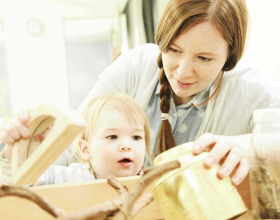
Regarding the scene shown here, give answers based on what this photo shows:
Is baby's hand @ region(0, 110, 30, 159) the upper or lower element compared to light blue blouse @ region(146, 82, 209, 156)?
upper

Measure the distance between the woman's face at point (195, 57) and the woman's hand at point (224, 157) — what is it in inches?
15.4

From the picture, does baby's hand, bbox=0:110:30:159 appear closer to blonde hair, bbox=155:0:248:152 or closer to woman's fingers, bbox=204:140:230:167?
woman's fingers, bbox=204:140:230:167

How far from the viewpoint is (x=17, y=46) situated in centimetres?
488

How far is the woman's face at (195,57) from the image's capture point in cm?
82

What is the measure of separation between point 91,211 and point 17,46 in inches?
199

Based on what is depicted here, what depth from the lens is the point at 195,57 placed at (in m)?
0.84

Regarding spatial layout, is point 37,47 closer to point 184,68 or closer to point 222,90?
point 222,90

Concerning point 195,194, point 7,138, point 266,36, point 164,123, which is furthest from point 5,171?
point 266,36

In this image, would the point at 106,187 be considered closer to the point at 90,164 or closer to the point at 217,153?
the point at 217,153

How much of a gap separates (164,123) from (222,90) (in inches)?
8.7

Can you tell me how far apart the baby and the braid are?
0.47 feet

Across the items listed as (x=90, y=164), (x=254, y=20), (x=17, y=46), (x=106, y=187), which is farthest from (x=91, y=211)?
(x=17, y=46)

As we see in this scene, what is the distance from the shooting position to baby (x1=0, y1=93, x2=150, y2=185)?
0.78m

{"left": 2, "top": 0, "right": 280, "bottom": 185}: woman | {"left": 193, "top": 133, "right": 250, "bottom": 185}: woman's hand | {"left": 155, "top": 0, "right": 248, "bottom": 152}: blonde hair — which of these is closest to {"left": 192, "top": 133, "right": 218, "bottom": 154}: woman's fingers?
{"left": 193, "top": 133, "right": 250, "bottom": 185}: woman's hand
